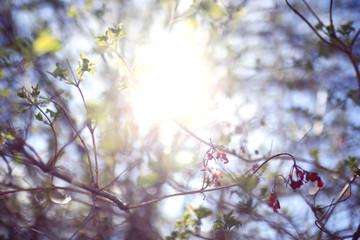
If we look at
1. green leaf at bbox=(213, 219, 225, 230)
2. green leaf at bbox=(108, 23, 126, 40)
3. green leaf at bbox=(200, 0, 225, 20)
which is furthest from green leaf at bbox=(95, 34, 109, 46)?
green leaf at bbox=(213, 219, 225, 230)

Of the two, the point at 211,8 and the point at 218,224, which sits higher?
the point at 211,8

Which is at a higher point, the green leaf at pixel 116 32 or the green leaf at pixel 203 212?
the green leaf at pixel 116 32

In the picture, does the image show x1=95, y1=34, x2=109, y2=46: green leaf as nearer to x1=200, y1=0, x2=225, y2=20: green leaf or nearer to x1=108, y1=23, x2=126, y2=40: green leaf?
x1=108, y1=23, x2=126, y2=40: green leaf

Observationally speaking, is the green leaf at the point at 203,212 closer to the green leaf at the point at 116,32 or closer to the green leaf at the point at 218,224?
the green leaf at the point at 218,224

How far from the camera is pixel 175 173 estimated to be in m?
3.23

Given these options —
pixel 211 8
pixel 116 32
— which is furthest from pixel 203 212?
pixel 211 8

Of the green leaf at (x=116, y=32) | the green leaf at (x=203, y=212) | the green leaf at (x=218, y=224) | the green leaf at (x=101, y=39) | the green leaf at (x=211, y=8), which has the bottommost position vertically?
the green leaf at (x=218, y=224)

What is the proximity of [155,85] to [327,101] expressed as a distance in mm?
2942

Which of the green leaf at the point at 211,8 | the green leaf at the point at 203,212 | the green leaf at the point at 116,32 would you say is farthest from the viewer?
the green leaf at the point at 211,8

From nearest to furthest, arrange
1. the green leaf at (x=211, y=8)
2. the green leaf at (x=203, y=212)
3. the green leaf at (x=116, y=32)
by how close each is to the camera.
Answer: the green leaf at (x=116, y=32) < the green leaf at (x=203, y=212) < the green leaf at (x=211, y=8)

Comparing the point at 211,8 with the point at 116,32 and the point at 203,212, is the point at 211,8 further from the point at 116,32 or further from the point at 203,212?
the point at 203,212

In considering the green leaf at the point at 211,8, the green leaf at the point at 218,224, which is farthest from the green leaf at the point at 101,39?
the green leaf at the point at 218,224

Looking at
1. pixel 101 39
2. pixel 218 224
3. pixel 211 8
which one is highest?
pixel 211 8

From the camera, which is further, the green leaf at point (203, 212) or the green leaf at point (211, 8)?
the green leaf at point (211, 8)
